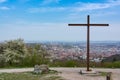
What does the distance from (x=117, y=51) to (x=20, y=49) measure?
18.4 feet

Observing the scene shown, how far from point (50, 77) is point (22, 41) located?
6.24m

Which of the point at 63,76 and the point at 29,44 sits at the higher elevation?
the point at 29,44

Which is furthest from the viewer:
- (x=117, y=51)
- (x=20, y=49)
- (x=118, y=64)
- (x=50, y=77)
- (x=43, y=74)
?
(x=117, y=51)

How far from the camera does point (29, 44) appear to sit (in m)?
20.3

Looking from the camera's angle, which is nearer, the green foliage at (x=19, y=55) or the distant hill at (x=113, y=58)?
the green foliage at (x=19, y=55)

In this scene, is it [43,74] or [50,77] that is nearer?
[50,77]

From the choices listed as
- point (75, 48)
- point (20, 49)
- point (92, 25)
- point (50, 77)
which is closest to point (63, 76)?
point (50, 77)

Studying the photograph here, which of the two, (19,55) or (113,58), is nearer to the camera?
(19,55)

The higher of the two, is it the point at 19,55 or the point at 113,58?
the point at 19,55

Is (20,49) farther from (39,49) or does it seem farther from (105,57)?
(105,57)

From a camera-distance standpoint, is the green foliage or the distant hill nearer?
the green foliage

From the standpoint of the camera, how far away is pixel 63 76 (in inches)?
524

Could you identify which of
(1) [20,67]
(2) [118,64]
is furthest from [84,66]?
(1) [20,67]

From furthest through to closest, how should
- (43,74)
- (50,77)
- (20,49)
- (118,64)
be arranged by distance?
(20,49)
(118,64)
(43,74)
(50,77)
